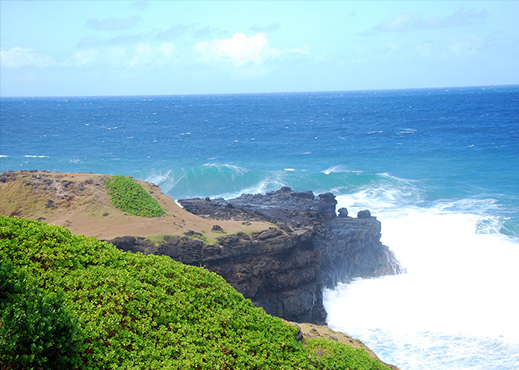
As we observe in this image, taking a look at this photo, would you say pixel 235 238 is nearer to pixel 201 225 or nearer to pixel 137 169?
pixel 201 225

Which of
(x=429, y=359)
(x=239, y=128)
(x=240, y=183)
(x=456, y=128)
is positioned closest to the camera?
(x=429, y=359)

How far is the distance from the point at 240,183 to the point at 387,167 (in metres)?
22.7

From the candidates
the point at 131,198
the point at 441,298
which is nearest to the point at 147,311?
the point at 131,198

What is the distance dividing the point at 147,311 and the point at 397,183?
150 feet

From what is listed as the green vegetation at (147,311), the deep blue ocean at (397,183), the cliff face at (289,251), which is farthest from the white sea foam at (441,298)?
the green vegetation at (147,311)

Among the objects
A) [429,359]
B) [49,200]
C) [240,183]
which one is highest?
[49,200]

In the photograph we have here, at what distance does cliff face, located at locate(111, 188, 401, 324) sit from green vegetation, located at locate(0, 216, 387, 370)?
7994 mm

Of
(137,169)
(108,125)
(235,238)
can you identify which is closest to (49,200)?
(235,238)

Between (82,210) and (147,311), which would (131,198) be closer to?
(82,210)

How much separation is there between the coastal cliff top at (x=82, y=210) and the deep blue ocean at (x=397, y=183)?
10.6m

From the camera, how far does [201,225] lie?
982 inches

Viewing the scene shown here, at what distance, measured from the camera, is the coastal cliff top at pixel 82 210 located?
22922 mm

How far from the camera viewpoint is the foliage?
775cm

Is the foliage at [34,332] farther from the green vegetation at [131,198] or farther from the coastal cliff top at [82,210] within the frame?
the green vegetation at [131,198]
